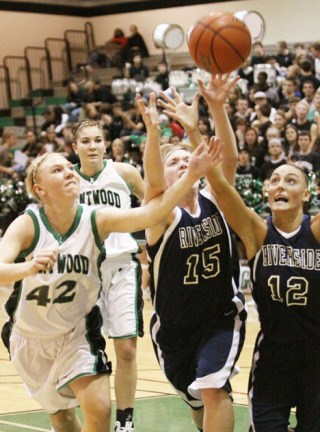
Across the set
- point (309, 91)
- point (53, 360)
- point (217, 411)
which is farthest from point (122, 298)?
point (309, 91)

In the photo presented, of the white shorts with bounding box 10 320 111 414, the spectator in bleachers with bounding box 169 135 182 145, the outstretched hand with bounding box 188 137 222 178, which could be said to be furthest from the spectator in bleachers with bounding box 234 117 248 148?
the outstretched hand with bounding box 188 137 222 178

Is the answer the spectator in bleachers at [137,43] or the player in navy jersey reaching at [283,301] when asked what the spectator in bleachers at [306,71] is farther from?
the player in navy jersey reaching at [283,301]

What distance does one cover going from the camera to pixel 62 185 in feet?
16.5

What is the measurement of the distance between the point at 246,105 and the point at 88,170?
7881 millimetres

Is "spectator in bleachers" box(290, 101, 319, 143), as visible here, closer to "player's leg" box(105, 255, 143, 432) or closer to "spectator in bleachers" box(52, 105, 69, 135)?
"player's leg" box(105, 255, 143, 432)

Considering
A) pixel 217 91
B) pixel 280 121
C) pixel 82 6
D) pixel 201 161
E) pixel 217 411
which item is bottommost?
pixel 217 411

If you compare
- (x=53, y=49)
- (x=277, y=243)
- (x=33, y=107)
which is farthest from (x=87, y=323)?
(x=53, y=49)

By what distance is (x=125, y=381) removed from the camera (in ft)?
19.9

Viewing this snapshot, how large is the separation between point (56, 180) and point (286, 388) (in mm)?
1566

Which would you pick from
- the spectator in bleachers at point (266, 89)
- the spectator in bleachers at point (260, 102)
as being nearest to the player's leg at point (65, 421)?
the spectator in bleachers at point (260, 102)

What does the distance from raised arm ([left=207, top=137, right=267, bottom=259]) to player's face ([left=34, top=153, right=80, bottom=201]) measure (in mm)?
706

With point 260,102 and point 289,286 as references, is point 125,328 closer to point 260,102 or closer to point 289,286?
point 289,286

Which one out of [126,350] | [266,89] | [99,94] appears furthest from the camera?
[99,94]

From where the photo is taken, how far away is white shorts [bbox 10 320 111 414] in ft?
16.5
